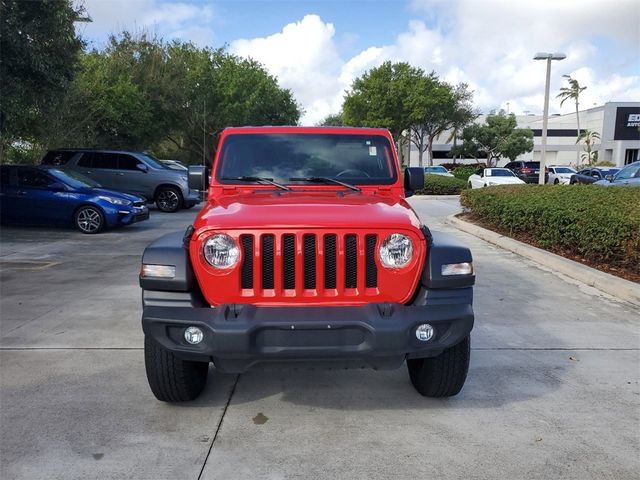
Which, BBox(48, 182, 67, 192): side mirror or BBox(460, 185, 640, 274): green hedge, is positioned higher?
BBox(48, 182, 67, 192): side mirror

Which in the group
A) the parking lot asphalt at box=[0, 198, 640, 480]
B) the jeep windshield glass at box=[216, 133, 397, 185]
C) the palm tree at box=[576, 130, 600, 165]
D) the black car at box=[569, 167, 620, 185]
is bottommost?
the parking lot asphalt at box=[0, 198, 640, 480]

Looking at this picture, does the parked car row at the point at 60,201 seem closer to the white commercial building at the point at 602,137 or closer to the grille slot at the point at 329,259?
the grille slot at the point at 329,259

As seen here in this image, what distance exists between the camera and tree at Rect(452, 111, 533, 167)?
52969 mm

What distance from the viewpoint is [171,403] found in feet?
12.1

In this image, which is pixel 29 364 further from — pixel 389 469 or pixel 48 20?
pixel 48 20

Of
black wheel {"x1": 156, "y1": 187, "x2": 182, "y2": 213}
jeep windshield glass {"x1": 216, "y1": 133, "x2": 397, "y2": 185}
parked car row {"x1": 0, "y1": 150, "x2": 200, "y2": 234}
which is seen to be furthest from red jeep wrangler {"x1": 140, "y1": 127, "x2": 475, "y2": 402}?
black wheel {"x1": 156, "y1": 187, "x2": 182, "y2": 213}

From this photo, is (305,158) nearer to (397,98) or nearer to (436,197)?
(436,197)

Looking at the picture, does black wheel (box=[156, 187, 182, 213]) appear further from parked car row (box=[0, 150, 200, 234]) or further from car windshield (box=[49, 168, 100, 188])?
car windshield (box=[49, 168, 100, 188])

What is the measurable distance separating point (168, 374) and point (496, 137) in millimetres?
54349

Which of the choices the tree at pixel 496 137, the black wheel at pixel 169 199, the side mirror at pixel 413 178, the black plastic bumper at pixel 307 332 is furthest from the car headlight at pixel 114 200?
the tree at pixel 496 137

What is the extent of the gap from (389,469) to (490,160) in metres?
56.2

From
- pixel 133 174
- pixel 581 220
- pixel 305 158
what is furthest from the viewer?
pixel 133 174

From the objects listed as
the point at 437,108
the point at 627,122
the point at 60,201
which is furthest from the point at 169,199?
the point at 627,122

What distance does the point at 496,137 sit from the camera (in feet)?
175
